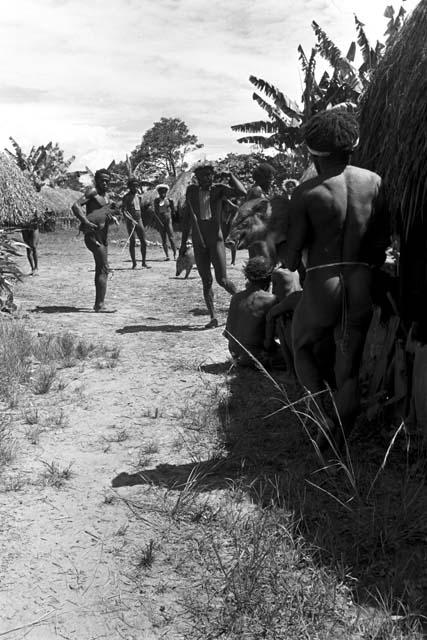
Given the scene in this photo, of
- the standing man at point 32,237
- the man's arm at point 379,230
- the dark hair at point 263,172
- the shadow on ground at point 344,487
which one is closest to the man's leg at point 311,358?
the shadow on ground at point 344,487

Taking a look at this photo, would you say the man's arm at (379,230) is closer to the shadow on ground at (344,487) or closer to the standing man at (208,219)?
the shadow on ground at (344,487)

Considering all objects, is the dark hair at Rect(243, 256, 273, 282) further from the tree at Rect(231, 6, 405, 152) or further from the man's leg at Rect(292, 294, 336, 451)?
the tree at Rect(231, 6, 405, 152)

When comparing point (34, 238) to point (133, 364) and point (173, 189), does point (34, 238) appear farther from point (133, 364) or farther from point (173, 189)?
point (173, 189)

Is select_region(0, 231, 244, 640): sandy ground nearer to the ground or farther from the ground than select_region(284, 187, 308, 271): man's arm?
nearer to the ground

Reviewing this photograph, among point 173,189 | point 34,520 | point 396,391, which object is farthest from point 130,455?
point 173,189

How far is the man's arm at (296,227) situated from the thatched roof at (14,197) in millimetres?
8413

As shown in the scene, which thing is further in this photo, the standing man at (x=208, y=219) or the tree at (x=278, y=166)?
the tree at (x=278, y=166)

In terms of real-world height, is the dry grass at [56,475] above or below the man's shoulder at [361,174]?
below

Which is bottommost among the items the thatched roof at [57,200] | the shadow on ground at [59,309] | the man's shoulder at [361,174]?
the shadow on ground at [59,309]

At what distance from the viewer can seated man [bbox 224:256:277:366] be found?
5508 mm

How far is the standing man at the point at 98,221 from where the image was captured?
866 cm

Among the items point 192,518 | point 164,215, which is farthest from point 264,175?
point 164,215

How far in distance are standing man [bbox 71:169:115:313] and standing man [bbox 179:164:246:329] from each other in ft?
5.34

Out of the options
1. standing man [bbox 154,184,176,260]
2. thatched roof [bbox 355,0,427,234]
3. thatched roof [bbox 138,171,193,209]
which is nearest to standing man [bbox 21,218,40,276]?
standing man [bbox 154,184,176,260]
